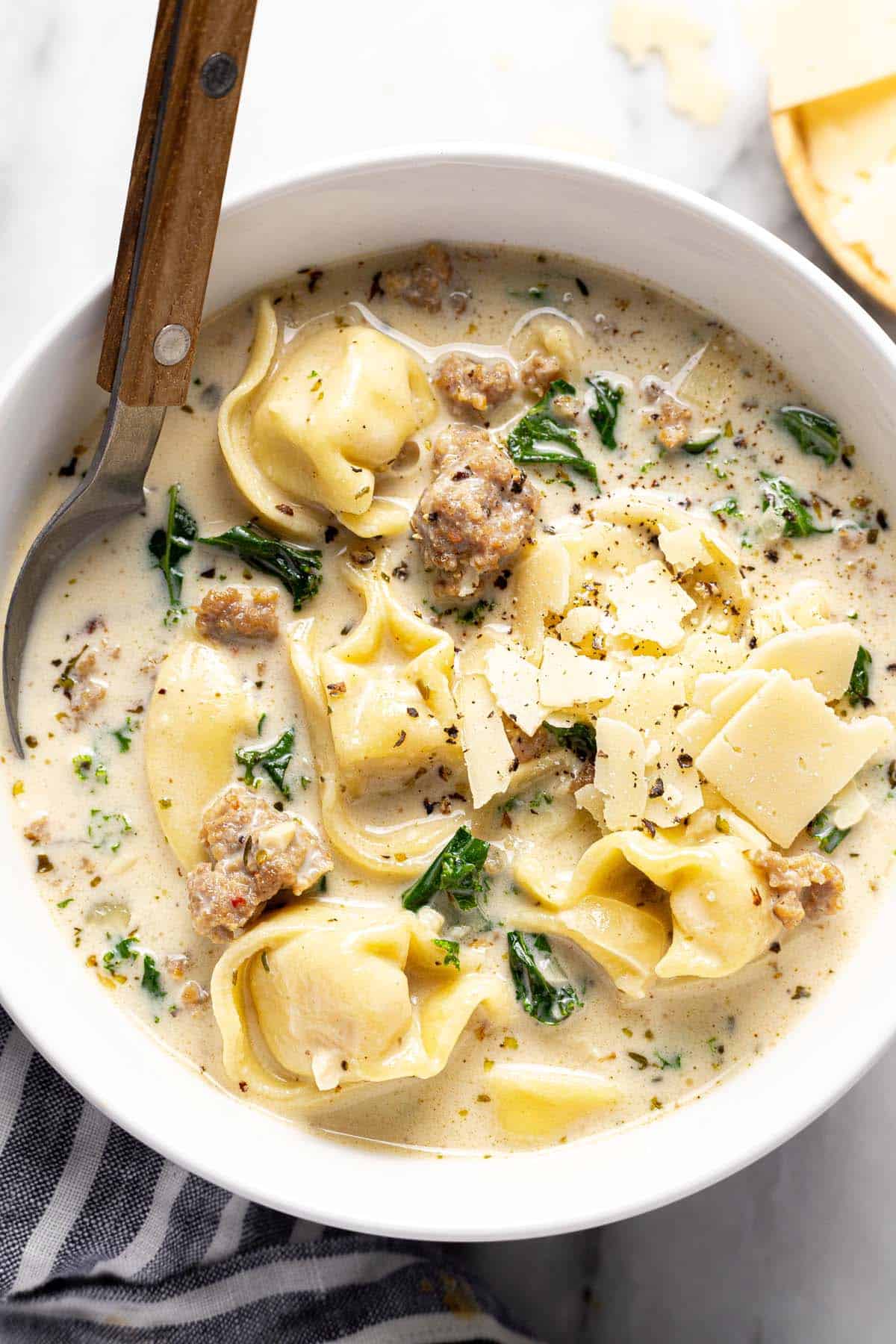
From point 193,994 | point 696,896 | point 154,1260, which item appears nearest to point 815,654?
point 696,896

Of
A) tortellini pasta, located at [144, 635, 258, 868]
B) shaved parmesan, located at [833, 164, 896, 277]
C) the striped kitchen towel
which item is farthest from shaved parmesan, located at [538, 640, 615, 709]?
the striped kitchen towel

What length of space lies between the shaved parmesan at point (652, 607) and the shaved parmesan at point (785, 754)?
281mm

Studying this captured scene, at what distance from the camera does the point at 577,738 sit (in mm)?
4195

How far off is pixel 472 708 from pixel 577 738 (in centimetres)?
39

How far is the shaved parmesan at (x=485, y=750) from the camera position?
4020 mm

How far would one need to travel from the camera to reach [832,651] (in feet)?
13.4

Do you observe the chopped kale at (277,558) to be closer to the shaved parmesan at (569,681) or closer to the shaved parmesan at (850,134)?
the shaved parmesan at (569,681)

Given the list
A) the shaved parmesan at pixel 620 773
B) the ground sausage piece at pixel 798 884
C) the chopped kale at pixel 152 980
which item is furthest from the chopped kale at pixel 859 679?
the chopped kale at pixel 152 980

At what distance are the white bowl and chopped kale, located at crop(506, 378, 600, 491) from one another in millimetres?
547

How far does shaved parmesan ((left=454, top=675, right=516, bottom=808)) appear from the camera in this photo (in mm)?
4020

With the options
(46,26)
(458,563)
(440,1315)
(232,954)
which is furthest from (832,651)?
(46,26)

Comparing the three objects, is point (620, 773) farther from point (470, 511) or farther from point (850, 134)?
point (850, 134)

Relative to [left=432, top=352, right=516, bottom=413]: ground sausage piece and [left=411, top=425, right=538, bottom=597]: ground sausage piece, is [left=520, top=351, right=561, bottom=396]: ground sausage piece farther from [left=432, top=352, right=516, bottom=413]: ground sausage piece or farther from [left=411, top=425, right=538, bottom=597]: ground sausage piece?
[left=411, top=425, right=538, bottom=597]: ground sausage piece

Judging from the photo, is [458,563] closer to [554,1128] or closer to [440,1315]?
[554,1128]
